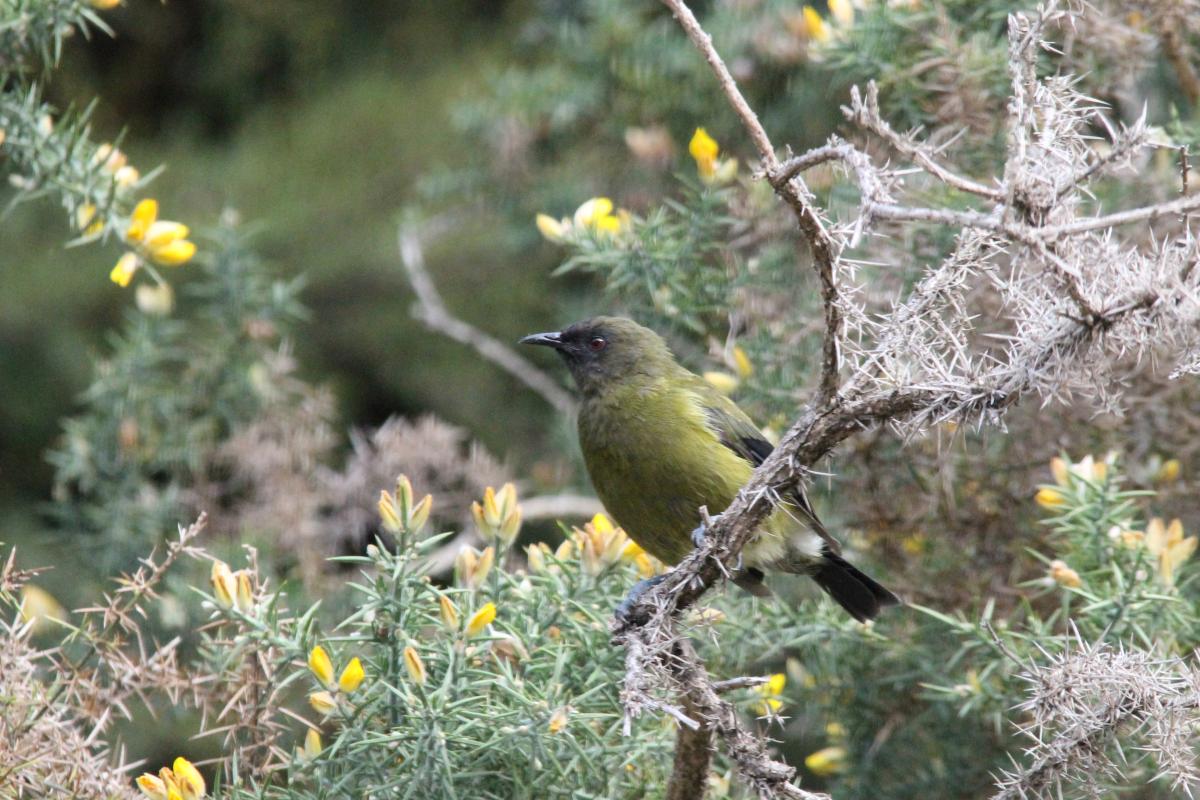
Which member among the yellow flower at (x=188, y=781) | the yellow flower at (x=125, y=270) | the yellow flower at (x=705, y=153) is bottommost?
the yellow flower at (x=188, y=781)

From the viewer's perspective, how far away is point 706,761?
9.44ft

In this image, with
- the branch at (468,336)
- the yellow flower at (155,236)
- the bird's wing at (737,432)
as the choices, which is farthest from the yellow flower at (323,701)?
the branch at (468,336)

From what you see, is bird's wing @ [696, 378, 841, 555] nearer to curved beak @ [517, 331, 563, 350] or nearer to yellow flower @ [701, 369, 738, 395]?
yellow flower @ [701, 369, 738, 395]

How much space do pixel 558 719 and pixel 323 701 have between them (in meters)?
0.51

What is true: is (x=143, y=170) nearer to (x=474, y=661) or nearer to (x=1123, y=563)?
(x=474, y=661)

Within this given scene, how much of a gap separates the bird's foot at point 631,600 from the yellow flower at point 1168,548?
1292 mm

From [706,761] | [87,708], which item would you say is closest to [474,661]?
[706,761]

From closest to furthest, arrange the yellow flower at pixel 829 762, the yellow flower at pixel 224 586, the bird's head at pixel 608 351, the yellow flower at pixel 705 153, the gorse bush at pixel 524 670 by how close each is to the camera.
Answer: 1. the gorse bush at pixel 524 670
2. the yellow flower at pixel 224 586
3. the yellow flower at pixel 829 762
4. the yellow flower at pixel 705 153
5. the bird's head at pixel 608 351

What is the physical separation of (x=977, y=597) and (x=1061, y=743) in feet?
3.95

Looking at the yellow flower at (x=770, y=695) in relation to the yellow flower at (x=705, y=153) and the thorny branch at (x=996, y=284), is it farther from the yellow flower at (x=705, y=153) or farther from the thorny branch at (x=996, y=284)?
the yellow flower at (x=705, y=153)

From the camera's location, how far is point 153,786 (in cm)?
281

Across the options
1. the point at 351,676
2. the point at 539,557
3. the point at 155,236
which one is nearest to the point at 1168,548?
the point at 539,557

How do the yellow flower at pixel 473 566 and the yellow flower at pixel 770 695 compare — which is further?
the yellow flower at pixel 770 695

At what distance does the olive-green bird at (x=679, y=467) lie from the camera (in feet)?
12.9
